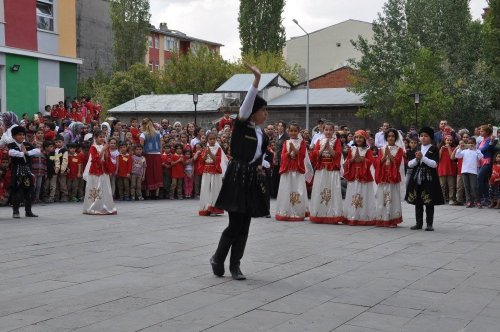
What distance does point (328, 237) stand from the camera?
11.5 metres

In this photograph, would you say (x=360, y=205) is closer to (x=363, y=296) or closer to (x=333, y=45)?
(x=363, y=296)

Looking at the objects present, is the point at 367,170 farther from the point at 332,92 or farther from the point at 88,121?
the point at 332,92

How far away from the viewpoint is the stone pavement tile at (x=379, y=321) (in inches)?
227

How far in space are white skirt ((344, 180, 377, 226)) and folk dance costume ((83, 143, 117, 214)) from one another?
16.3 ft

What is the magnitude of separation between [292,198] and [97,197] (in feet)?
13.3

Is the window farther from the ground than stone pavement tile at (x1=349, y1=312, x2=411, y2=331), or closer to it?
farther from the ground

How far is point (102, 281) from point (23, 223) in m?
6.05

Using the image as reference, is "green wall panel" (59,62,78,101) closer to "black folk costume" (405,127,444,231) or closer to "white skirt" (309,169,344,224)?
"white skirt" (309,169,344,224)

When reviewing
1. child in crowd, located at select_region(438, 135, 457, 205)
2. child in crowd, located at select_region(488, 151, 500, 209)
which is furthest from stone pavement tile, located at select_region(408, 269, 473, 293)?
child in crowd, located at select_region(438, 135, 457, 205)

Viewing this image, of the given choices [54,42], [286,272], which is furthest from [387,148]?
[54,42]

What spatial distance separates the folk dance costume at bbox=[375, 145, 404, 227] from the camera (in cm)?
1324

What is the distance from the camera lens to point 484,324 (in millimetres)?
5957

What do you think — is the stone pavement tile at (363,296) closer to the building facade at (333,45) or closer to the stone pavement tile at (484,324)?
the stone pavement tile at (484,324)

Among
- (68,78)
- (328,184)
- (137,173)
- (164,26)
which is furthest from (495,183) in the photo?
(164,26)
